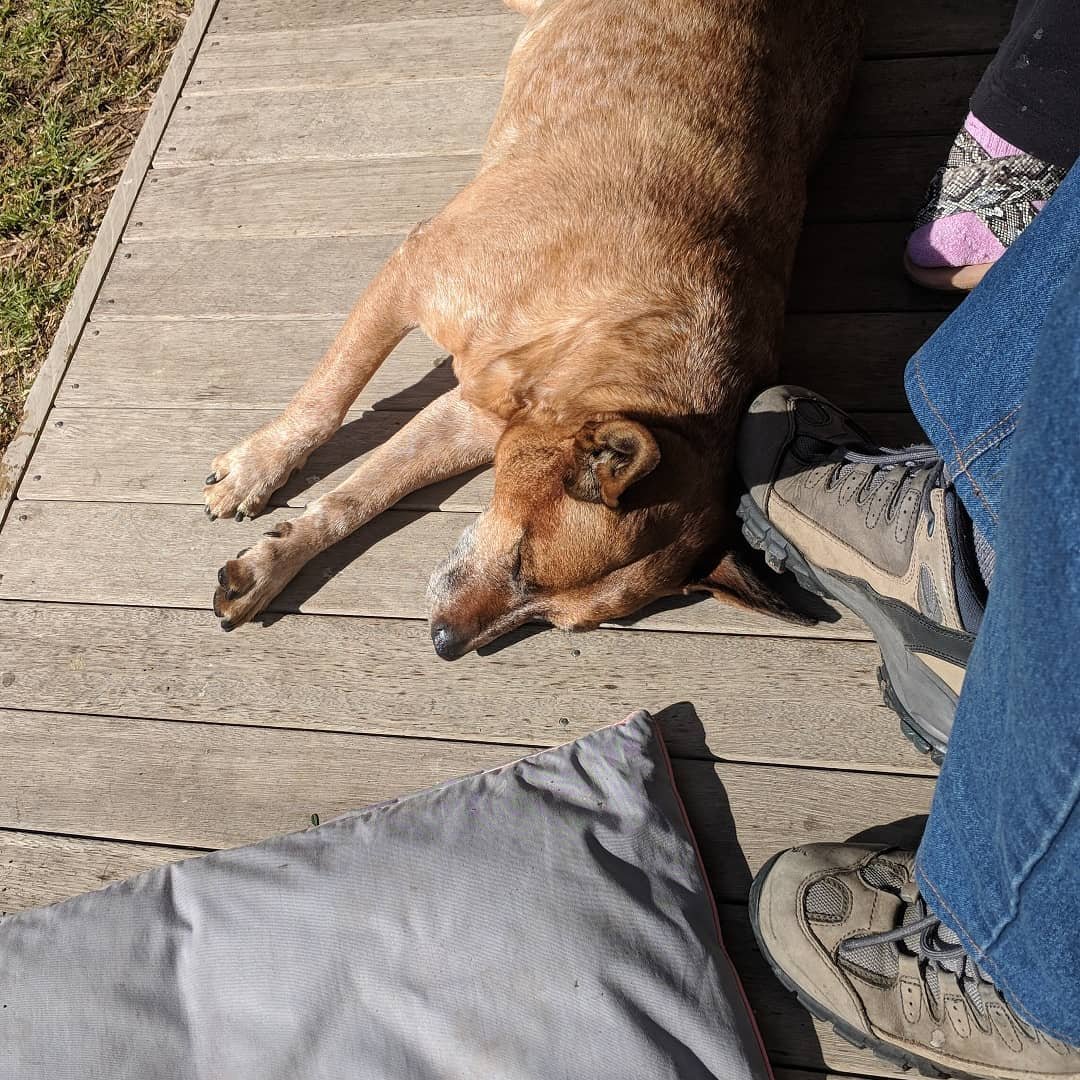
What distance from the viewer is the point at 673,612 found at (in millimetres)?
2740

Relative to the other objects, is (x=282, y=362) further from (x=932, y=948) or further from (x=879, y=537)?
(x=932, y=948)

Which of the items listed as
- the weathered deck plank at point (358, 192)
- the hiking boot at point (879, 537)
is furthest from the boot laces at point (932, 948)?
the weathered deck plank at point (358, 192)

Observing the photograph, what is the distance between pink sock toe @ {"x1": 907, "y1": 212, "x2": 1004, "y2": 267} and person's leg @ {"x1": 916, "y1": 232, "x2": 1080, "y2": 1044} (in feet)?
6.26

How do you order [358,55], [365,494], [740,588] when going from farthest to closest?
[358,55] < [365,494] < [740,588]

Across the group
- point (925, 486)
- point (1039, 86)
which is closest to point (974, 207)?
point (1039, 86)

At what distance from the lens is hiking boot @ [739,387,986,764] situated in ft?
6.91

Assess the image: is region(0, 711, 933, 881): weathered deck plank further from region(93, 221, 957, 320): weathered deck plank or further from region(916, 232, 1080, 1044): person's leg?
region(93, 221, 957, 320): weathered deck plank

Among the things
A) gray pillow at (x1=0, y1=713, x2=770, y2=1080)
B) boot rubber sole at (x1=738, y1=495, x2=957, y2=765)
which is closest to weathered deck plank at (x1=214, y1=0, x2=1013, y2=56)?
boot rubber sole at (x1=738, y1=495, x2=957, y2=765)

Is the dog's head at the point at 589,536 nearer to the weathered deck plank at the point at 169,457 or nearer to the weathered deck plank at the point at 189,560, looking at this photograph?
the weathered deck plank at the point at 189,560

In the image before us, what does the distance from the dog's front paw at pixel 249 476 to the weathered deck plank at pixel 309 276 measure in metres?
0.64

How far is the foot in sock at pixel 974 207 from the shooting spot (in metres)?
2.79

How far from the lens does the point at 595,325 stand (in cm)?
245

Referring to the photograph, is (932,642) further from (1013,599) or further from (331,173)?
(331,173)

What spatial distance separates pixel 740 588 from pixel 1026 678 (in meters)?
1.28
